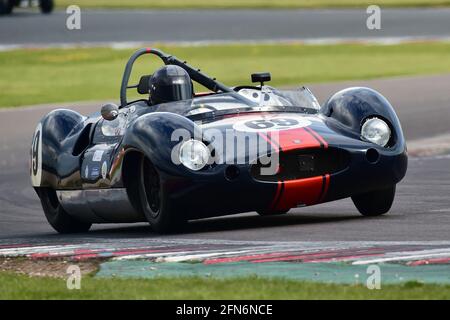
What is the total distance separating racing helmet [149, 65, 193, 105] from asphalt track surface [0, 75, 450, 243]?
107cm

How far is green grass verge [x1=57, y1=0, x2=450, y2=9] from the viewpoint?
49.9 metres

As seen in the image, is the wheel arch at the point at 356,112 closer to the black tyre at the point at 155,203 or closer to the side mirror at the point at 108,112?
the black tyre at the point at 155,203

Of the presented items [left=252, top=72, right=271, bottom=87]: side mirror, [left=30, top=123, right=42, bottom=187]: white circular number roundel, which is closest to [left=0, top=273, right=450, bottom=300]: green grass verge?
[left=252, top=72, right=271, bottom=87]: side mirror

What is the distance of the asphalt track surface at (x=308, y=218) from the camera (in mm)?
9891

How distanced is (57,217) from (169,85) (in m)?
1.90

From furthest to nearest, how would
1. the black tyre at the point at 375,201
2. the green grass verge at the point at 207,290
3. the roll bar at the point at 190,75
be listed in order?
1. the roll bar at the point at 190,75
2. the black tyre at the point at 375,201
3. the green grass verge at the point at 207,290

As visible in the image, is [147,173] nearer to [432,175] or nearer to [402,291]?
[402,291]

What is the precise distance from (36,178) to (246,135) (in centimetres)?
319

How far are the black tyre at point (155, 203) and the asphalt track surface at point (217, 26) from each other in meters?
27.3

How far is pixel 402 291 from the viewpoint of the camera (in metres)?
7.06

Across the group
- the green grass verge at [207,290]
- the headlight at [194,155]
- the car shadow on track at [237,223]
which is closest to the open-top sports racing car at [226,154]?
the headlight at [194,155]

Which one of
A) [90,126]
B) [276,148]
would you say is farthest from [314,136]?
[90,126]

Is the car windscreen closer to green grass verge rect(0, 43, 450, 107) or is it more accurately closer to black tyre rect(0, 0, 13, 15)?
Result: green grass verge rect(0, 43, 450, 107)
